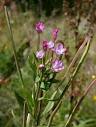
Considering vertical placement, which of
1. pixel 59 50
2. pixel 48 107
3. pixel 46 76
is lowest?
pixel 48 107

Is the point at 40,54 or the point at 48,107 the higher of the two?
the point at 40,54

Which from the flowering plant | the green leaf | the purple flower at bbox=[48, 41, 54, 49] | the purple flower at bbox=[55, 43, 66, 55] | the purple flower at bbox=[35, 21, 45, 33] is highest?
the purple flower at bbox=[35, 21, 45, 33]

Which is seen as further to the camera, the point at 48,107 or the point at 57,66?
the point at 48,107

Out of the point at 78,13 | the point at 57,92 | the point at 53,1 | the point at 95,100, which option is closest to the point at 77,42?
the point at 78,13

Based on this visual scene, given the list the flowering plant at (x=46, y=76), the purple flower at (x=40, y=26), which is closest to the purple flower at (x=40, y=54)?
the flowering plant at (x=46, y=76)

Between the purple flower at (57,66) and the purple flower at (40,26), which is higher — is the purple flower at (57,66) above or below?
below

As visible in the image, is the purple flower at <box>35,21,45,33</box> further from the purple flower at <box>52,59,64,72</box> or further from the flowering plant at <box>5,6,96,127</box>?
the purple flower at <box>52,59,64,72</box>

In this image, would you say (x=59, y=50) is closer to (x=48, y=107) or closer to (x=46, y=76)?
(x=46, y=76)

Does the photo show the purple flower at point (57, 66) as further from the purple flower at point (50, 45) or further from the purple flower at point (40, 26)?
the purple flower at point (40, 26)

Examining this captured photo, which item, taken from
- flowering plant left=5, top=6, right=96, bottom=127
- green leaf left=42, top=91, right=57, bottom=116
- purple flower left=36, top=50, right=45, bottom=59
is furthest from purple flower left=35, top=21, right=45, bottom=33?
green leaf left=42, top=91, right=57, bottom=116

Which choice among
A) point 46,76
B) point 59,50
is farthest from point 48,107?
point 59,50

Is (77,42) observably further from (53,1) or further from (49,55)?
(53,1)
